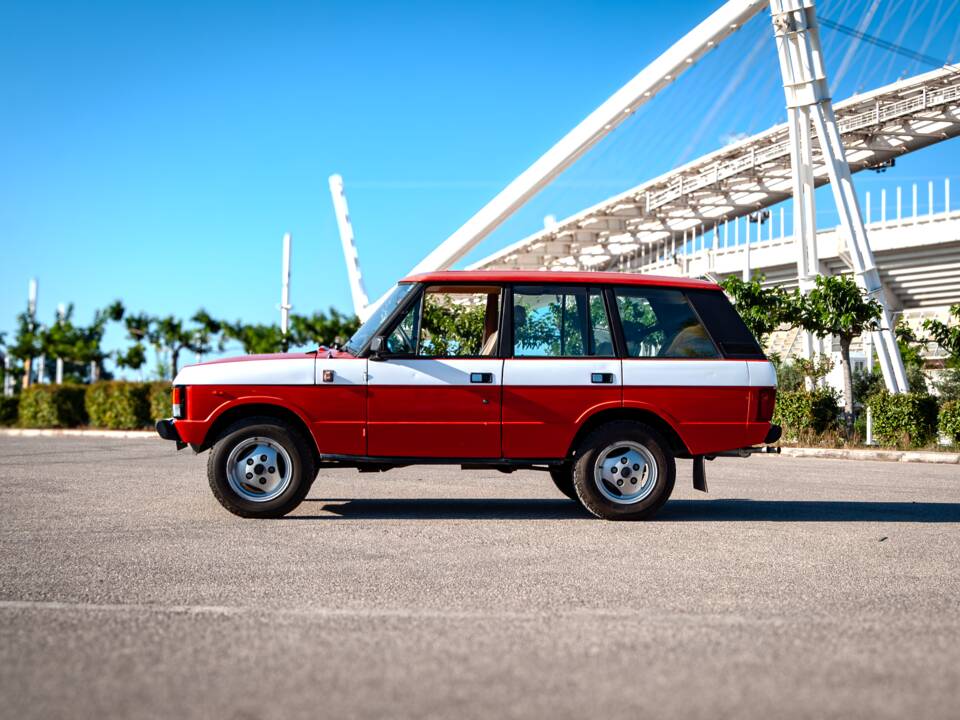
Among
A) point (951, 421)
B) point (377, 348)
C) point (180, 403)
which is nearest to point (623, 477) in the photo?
point (377, 348)

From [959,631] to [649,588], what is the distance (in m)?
1.56

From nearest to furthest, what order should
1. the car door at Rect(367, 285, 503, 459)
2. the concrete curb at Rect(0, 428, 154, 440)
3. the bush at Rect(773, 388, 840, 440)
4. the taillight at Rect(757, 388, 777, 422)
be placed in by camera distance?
1. the car door at Rect(367, 285, 503, 459)
2. the taillight at Rect(757, 388, 777, 422)
3. the bush at Rect(773, 388, 840, 440)
4. the concrete curb at Rect(0, 428, 154, 440)

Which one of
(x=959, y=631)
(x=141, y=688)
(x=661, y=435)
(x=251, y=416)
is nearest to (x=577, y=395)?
(x=661, y=435)

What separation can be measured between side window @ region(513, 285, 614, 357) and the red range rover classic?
1cm

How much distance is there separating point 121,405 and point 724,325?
22.2 metres

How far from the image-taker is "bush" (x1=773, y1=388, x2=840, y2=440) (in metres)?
21.7

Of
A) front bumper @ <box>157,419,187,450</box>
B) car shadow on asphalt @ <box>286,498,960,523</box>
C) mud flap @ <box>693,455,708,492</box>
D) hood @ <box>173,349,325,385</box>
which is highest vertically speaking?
hood @ <box>173,349,325,385</box>

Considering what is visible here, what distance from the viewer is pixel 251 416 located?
28.1 ft

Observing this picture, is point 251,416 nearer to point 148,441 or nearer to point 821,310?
point 148,441

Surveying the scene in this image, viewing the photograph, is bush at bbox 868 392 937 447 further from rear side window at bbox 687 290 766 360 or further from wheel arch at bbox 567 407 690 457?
wheel arch at bbox 567 407 690 457

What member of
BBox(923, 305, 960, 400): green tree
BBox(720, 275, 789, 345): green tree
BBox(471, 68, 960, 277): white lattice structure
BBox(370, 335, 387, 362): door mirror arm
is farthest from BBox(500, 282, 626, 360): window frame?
BBox(471, 68, 960, 277): white lattice structure

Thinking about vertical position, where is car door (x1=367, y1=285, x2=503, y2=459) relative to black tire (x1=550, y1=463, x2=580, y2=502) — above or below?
above

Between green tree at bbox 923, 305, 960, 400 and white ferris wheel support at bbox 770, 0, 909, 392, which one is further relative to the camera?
white ferris wheel support at bbox 770, 0, 909, 392

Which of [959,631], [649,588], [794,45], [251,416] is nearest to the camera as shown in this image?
[959,631]
